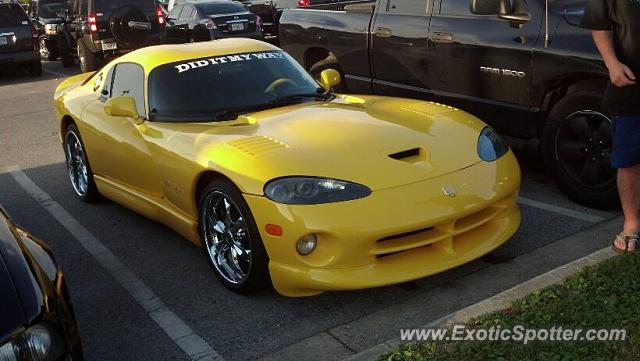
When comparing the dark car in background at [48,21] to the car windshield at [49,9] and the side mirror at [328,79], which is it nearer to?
the car windshield at [49,9]

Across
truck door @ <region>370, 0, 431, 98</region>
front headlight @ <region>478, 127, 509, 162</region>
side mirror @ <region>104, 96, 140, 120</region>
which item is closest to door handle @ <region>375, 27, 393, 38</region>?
truck door @ <region>370, 0, 431, 98</region>

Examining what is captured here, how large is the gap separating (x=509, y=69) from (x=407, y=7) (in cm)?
145

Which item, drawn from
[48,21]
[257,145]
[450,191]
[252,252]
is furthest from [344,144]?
[48,21]

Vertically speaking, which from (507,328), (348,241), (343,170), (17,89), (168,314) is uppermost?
(343,170)

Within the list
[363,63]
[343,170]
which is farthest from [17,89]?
[343,170]

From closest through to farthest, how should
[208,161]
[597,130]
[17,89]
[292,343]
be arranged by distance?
[292,343], [208,161], [597,130], [17,89]

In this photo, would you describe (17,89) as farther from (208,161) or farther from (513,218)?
(513,218)

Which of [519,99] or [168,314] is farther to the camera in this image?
[519,99]

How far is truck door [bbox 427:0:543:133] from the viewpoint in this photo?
17.4 ft

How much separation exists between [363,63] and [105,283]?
3.55 m

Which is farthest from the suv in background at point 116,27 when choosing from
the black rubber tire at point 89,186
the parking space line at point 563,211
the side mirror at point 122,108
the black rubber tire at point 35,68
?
the parking space line at point 563,211

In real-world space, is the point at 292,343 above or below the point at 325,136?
below

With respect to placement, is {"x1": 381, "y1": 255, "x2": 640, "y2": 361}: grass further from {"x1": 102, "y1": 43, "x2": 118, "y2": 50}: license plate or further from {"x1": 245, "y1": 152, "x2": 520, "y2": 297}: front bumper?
{"x1": 102, "y1": 43, "x2": 118, "y2": 50}: license plate

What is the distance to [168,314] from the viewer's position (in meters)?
3.96
